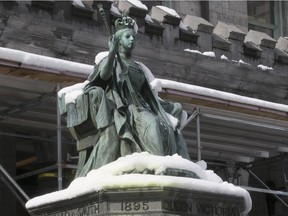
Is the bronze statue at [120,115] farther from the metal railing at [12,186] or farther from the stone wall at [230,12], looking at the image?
the stone wall at [230,12]

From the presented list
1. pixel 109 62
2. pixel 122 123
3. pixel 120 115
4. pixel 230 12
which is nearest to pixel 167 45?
pixel 230 12

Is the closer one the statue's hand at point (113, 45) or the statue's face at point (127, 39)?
the statue's hand at point (113, 45)

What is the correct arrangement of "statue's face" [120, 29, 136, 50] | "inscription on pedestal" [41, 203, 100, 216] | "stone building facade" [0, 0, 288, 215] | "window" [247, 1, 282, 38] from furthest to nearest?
"window" [247, 1, 282, 38] < "stone building facade" [0, 0, 288, 215] < "statue's face" [120, 29, 136, 50] < "inscription on pedestal" [41, 203, 100, 216]

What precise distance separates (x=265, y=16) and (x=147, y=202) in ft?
48.3

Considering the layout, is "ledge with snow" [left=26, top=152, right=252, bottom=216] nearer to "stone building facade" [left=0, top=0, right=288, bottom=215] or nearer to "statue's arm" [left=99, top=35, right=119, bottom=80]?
"statue's arm" [left=99, top=35, right=119, bottom=80]

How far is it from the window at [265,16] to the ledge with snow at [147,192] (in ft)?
44.0

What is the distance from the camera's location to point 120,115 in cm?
876

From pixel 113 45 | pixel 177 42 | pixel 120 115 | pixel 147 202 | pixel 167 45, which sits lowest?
pixel 147 202

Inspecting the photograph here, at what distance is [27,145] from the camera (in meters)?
16.8

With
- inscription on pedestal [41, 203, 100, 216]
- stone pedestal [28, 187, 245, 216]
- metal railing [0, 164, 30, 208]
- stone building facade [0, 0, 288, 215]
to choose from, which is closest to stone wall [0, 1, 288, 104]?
stone building facade [0, 0, 288, 215]

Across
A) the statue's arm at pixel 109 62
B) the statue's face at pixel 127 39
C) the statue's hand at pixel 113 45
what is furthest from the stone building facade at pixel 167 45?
the statue's hand at pixel 113 45

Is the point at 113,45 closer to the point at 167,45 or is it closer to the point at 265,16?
the point at 167,45

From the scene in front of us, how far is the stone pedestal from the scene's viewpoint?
7.93 meters

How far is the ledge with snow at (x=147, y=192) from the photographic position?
7.93 metres
